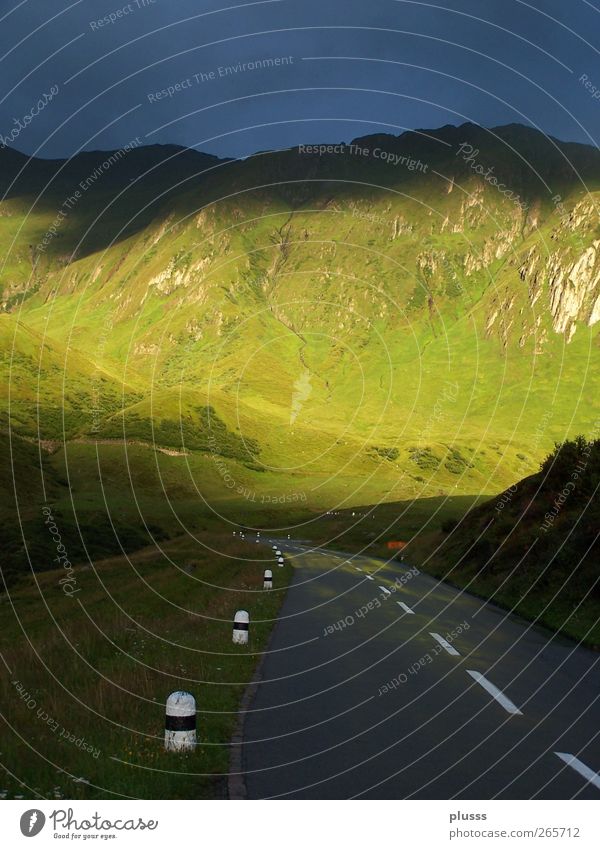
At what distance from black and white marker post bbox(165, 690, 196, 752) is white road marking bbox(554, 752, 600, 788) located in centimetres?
387

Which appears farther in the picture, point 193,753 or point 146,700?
point 146,700

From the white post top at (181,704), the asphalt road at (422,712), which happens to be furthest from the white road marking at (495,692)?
the white post top at (181,704)

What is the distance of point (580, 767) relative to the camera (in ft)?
28.1

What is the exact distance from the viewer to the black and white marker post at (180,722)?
27.9 feet

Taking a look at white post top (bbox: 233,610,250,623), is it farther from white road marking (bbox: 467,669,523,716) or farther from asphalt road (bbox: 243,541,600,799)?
white road marking (bbox: 467,669,523,716)

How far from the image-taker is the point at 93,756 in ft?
28.5

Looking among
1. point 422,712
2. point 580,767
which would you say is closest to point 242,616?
point 422,712

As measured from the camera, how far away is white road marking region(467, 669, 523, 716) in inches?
456

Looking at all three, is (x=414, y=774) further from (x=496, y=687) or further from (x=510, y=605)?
(x=510, y=605)

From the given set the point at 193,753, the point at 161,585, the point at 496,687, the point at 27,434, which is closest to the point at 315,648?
the point at 496,687

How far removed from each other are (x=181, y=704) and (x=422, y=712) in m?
4.06

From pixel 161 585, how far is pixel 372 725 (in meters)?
30.5

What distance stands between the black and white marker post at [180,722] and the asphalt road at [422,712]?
0.65m

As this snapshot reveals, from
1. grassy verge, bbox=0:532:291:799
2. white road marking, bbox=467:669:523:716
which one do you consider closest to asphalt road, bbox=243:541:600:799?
white road marking, bbox=467:669:523:716
